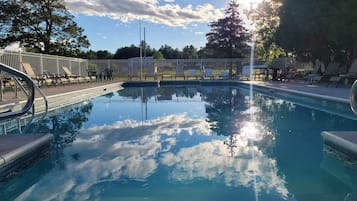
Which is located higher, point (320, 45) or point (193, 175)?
point (320, 45)

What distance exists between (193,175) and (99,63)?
19.8m

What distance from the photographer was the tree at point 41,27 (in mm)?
21422

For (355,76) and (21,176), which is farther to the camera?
(355,76)

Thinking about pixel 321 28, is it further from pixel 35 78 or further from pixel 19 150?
pixel 19 150

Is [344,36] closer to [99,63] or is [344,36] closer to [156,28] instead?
[99,63]

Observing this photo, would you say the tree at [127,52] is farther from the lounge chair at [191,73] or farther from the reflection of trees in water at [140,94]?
the reflection of trees in water at [140,94]

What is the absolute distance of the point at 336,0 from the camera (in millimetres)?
11781

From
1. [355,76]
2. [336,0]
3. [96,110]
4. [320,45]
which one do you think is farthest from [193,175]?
[320,45]

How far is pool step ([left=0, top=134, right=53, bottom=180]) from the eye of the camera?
307cm

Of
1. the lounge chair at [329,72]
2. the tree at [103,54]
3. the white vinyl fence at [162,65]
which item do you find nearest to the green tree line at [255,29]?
the lounge chair at [329,72]

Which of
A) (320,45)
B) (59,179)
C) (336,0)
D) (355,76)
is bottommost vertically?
(59,179)

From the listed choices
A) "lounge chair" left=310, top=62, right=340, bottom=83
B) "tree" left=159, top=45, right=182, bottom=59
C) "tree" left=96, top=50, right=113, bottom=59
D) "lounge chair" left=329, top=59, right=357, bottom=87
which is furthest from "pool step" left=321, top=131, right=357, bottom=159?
"tree" left=159, top=45, right=182, bottom=59

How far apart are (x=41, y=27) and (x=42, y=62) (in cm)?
1006

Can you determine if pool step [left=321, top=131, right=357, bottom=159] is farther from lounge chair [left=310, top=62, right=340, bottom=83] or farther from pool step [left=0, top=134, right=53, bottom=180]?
lounge chair [left=310, top=62, right=340, bottom=83]
